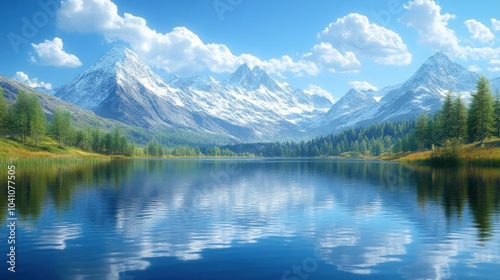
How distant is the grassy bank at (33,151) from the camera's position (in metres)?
123

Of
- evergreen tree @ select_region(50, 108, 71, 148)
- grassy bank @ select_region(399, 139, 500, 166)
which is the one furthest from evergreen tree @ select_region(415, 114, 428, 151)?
evergreen tree @ select_region(50, 108, 71, 148)

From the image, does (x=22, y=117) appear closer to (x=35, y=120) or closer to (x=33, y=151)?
(x=35, y=120)

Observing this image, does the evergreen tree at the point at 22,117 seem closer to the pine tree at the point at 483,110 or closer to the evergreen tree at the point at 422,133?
the pine tree at the point at 483,110

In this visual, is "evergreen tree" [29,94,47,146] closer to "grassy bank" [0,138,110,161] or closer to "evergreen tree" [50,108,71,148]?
"grassy bank" [0,138,110,161]

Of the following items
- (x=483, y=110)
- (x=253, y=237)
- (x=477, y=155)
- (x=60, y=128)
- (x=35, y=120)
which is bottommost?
(x=253, y=237)

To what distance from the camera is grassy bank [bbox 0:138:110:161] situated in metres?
123

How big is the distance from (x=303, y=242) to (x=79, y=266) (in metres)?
13.8

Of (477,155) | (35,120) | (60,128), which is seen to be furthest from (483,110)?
(60,128)

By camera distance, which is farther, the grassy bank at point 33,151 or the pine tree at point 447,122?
the pine tree at point 447,122

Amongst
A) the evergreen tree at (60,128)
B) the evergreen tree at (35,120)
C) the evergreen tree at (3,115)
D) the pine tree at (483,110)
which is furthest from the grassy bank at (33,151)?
the pine tree at (483,110)

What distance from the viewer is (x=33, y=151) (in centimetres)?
14850

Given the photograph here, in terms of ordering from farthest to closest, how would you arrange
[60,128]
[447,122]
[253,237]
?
[60,128]
[447,122]
[253,237]

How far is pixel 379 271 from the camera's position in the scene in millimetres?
19281

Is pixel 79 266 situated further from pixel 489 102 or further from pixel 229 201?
pixel 489 102
